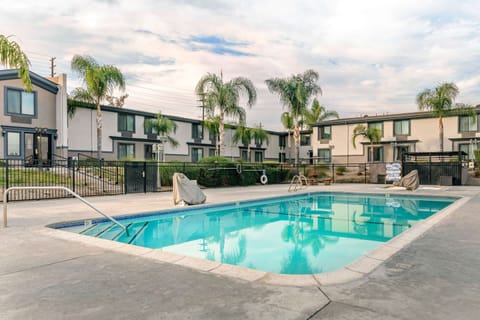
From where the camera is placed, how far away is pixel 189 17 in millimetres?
14172

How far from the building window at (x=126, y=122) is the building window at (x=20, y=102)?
753 centimetres

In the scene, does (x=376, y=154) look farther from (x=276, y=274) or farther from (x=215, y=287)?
(x=215, y=287)

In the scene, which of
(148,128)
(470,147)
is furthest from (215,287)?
(470,147)

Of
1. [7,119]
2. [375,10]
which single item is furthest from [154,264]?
[7,119]

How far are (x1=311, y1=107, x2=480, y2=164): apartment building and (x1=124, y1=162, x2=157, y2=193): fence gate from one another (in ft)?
76.2

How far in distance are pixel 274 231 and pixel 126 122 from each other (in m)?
24.0

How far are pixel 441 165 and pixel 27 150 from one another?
1103 inches

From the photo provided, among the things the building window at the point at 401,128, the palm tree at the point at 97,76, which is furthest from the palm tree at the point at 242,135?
the palm tree at the point at 97,76

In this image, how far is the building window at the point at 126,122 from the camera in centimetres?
2931

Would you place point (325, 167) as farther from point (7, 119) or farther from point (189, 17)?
point (7, 119)

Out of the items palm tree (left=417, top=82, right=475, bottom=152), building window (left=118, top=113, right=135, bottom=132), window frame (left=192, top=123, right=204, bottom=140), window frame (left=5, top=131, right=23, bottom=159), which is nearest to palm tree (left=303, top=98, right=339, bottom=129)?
window frame (left=192, top=123, right=204, bottom=140)

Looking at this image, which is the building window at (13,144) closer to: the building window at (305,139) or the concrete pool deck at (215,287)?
the concrete pool deck at (215,287)

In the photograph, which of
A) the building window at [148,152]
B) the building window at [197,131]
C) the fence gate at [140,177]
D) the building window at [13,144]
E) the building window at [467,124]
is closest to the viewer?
the fence gate at [140,177]

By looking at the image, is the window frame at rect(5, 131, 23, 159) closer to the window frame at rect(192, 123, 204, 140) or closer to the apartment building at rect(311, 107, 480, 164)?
the window frame at rect(192, 123, 204, 140)
